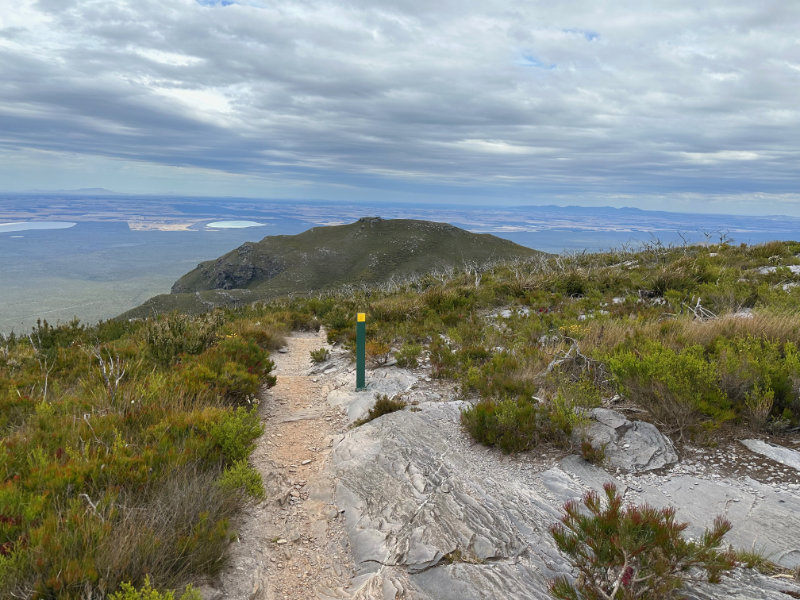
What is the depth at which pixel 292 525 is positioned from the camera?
14.1ft

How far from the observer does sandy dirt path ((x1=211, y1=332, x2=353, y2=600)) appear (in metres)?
3.52

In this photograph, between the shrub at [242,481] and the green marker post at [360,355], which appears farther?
the green marker post at [360,355]

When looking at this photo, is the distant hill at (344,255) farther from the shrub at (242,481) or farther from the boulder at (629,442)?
the shrub at (242,481)

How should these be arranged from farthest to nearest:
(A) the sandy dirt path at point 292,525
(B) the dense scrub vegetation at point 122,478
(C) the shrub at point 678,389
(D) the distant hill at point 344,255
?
(D) the distant hill at point 344,255 < (C) the shrub at point 678,389 < (A) the sandy dirt path at point 292,525 < (B) the dense scrub vegetation at point 122,478

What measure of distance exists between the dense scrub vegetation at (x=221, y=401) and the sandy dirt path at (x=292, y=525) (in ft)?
0.95

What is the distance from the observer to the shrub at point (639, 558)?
2.75 meters

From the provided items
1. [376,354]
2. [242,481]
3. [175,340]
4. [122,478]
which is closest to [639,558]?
[242,481]

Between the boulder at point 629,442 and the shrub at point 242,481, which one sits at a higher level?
the boulder at point 629,442

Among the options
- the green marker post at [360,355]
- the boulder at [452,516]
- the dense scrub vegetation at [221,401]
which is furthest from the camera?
the green marker post at [360,355]

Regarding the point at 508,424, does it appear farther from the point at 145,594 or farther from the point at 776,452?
the point at 145,594

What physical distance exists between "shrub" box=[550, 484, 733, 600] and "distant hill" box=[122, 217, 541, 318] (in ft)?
379

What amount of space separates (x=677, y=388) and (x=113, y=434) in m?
6.59

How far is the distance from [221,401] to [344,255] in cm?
14311

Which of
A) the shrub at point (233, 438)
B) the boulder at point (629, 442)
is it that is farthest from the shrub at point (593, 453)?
the shrub at point (233, 438)
